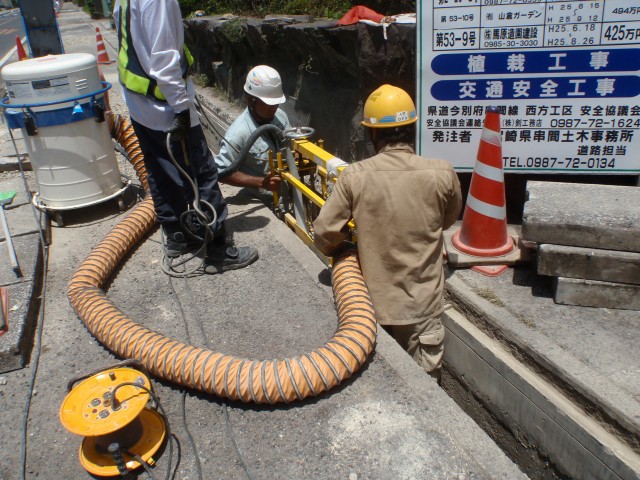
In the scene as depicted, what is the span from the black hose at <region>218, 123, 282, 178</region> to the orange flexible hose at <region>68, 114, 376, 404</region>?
1328mm

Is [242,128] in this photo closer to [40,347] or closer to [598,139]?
[40,347]

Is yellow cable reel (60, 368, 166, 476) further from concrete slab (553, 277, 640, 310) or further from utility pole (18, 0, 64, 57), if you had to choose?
utility pole (18, 0, 64, 57)

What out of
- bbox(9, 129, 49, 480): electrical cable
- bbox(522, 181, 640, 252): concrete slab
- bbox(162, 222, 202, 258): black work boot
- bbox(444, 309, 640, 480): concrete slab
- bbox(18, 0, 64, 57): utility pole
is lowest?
bbox(444, 309, 640, 480): concrete slab

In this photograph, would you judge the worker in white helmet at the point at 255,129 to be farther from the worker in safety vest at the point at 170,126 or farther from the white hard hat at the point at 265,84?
the worker in safety vest at the point at 170,126

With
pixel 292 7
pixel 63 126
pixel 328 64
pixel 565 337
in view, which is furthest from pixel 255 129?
pixel 292 7

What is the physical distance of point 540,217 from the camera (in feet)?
10.3

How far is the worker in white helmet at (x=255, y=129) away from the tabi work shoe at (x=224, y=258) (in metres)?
0.77

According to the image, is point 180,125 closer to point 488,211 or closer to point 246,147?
point 246,147

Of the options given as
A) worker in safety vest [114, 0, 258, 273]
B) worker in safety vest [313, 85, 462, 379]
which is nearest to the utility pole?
worker in safety vest [114, 0, 258, 273]

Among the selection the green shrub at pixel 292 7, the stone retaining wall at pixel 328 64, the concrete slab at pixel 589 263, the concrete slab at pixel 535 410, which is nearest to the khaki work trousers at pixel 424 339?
the concrete slab at pixel 535 410

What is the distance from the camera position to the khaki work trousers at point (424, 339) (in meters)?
Answer: 3.11

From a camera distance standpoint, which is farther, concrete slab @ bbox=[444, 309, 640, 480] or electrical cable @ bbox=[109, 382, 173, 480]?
concrete slab @ bbox=[444, 309, 640, 480]

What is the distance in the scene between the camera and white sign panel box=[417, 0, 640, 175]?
3525 mm

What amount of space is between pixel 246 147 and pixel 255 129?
0.28 metres
